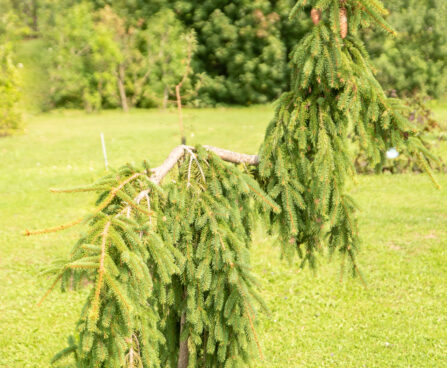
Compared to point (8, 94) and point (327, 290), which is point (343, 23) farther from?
point (8, 94)

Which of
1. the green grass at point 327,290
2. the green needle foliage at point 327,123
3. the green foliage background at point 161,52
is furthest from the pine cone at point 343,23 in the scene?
the green foliage background at point 161,52

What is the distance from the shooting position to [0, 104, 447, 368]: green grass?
5672 mm

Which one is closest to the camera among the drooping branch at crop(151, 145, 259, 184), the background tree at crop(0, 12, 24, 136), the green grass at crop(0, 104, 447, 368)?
the drooping branch at crop(151, 145, 259, 184)

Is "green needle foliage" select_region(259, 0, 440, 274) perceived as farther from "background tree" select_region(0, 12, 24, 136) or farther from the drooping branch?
"background tree" select_region(0, 12, 24, 136)

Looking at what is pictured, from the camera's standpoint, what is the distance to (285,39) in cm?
3189

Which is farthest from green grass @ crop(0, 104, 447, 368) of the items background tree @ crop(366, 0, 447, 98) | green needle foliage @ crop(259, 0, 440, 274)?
background tree @ crop(366, 0, 447, 98)

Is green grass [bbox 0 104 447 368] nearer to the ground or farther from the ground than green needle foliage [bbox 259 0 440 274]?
nearer to the ground

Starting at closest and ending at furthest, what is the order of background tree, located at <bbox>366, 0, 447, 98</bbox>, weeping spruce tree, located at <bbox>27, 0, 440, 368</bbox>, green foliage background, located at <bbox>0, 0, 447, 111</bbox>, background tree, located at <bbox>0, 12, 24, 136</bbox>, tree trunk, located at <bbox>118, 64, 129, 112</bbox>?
weeping spruce tree, located at <bbox>27, 0, 440, 368</bbox> < background tree, located at <bbox>0, 12, 24, 136</bbox> < background tree, located at <bbox>366, 0, 447, 98</bbox> < green foliage background, located at <bbox>0, 0, 447, 111</bbox> < tree trunk, located at <bbox>118, 64, 129, 112</bbox>

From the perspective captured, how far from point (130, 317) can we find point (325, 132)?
1602 mm

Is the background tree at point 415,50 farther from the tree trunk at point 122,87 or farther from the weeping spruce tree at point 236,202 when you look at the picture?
the weeping spruce tree at point 236,202

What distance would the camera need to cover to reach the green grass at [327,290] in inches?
223

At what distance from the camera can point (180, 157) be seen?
2939 mm

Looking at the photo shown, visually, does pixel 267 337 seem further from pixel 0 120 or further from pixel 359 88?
pixel 0 120

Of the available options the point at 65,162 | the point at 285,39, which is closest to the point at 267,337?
the point at 65,162
